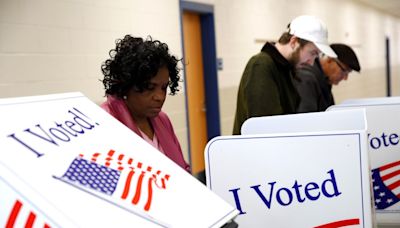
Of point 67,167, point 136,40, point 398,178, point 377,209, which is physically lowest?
point 377,209

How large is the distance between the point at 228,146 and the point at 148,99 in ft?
0.88

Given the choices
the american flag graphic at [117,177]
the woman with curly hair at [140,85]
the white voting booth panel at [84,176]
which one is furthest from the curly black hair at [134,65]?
the american flag graphic at [117,177]

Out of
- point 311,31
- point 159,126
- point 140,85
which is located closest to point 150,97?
point 140,85

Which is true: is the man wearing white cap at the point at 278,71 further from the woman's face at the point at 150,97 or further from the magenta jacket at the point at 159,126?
the woman's face at the point at 150,97

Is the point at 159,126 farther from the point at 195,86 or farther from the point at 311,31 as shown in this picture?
the point at 195,86

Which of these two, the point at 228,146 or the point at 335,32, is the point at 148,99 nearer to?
the point at 228,146

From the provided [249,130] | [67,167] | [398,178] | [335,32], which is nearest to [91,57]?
[249,130]

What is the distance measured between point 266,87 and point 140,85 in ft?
2.32

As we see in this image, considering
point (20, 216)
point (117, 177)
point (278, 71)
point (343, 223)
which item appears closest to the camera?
point (20, 216)

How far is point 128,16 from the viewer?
3043 mm

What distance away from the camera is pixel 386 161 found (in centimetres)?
156

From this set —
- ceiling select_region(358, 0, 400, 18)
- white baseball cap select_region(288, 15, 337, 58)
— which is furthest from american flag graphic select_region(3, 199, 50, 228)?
ceiling select_region(358, 0, 400, 18)

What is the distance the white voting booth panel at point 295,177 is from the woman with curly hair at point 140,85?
216 mm

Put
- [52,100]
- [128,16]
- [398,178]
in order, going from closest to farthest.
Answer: [52,100], [398,178], [128,16]
